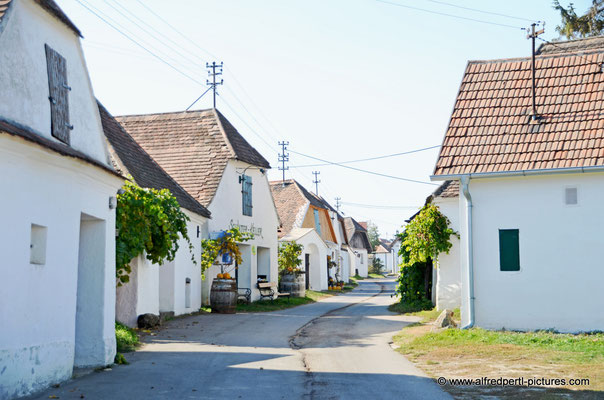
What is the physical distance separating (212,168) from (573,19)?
59.9 ft

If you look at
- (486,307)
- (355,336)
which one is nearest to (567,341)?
(486,307)

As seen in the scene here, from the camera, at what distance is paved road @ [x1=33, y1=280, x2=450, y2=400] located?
28.9 ft

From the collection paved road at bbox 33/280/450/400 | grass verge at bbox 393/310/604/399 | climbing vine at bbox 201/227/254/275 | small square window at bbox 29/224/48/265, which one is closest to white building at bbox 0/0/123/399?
small square window at bbox 29/224/48/265

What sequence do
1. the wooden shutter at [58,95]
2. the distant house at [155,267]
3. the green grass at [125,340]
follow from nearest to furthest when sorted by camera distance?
the wooden shutter at [58,95]
the green grass at [125,340]
the distant house at [155,267]

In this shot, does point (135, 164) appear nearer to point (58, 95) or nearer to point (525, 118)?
point (58, 95)

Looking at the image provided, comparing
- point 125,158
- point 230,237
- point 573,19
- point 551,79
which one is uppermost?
point 573,19

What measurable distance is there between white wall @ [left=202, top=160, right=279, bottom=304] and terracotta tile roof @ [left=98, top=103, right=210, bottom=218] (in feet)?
7.44

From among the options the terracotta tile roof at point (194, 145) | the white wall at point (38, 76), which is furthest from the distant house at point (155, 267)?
the white wall at point (38, 76)

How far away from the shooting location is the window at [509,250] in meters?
14.7

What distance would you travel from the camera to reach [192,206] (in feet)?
70.5

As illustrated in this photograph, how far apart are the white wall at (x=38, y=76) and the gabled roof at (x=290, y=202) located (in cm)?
3100

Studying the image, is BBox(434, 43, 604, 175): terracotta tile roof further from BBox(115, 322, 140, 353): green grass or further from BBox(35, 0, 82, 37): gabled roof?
BBox(35, 0, 82, 37): gabled roof

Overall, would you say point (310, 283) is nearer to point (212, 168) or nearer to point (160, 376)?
point (212, 168)

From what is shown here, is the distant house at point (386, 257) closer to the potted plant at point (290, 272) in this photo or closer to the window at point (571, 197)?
the potted plant at point (290, 272)
